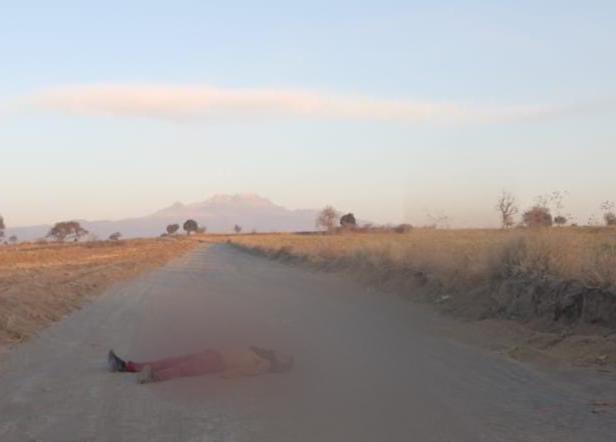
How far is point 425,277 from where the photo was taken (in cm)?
2281

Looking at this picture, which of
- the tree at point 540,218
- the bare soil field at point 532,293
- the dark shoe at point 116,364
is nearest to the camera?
the dark shoe at point 116,364

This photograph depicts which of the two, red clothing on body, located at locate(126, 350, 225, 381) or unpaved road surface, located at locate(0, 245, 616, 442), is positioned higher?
red clothing on body, located at locate(126, 350, 225, 381)

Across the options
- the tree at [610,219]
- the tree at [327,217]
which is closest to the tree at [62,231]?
the tree at [327,217]

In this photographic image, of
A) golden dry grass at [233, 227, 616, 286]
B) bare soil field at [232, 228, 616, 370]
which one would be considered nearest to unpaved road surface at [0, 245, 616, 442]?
bare soil field at [232, 228, 616, 370]

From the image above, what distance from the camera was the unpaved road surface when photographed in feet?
24.2

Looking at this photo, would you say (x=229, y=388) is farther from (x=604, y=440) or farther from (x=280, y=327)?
(x=280, y=327)

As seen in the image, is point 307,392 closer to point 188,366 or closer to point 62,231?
point 188,366

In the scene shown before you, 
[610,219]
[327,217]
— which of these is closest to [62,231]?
[327,217]

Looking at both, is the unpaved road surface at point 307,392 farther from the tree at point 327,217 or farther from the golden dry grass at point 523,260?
the tree at point 327,217

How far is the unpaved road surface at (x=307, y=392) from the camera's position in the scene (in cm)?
737

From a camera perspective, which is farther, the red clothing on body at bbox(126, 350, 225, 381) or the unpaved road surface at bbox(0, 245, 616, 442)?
the red clothing on body at bbox(126, 350, 225, 381)

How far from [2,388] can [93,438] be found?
322 cm

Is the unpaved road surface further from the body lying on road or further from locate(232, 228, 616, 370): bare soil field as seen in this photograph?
locate(232, 228, 616, 370): bare soil field

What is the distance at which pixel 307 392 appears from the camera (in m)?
9.03
